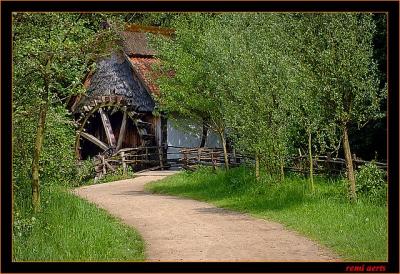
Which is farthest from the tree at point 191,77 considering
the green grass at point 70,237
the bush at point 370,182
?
the green grass at point 70,237

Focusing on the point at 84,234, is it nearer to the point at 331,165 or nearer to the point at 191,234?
the point at 191,234

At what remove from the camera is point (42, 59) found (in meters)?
10.1

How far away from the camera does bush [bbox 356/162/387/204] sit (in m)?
13.9

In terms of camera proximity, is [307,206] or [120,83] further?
[120,83]

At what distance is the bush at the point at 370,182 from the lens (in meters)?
13.9

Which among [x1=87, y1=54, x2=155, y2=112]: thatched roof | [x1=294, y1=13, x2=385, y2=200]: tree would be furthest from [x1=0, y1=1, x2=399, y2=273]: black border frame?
[x1=87, y1=54, x2=155, y2=112]: thatched roof

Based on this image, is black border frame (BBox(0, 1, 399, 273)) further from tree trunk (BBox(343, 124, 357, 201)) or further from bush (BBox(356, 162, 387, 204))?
bush (BBox(356, 162, 387, 204))

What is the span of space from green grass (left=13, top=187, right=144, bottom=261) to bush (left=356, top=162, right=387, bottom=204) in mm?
5582

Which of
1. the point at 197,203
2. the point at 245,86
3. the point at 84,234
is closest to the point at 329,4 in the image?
the point at 84,234

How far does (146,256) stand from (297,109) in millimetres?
6852

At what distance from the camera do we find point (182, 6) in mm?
7473

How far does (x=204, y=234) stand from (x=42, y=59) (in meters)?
4.35

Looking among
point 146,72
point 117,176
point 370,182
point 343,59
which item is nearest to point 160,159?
point 117,176

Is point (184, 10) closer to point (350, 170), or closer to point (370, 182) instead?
point (350, 170)
